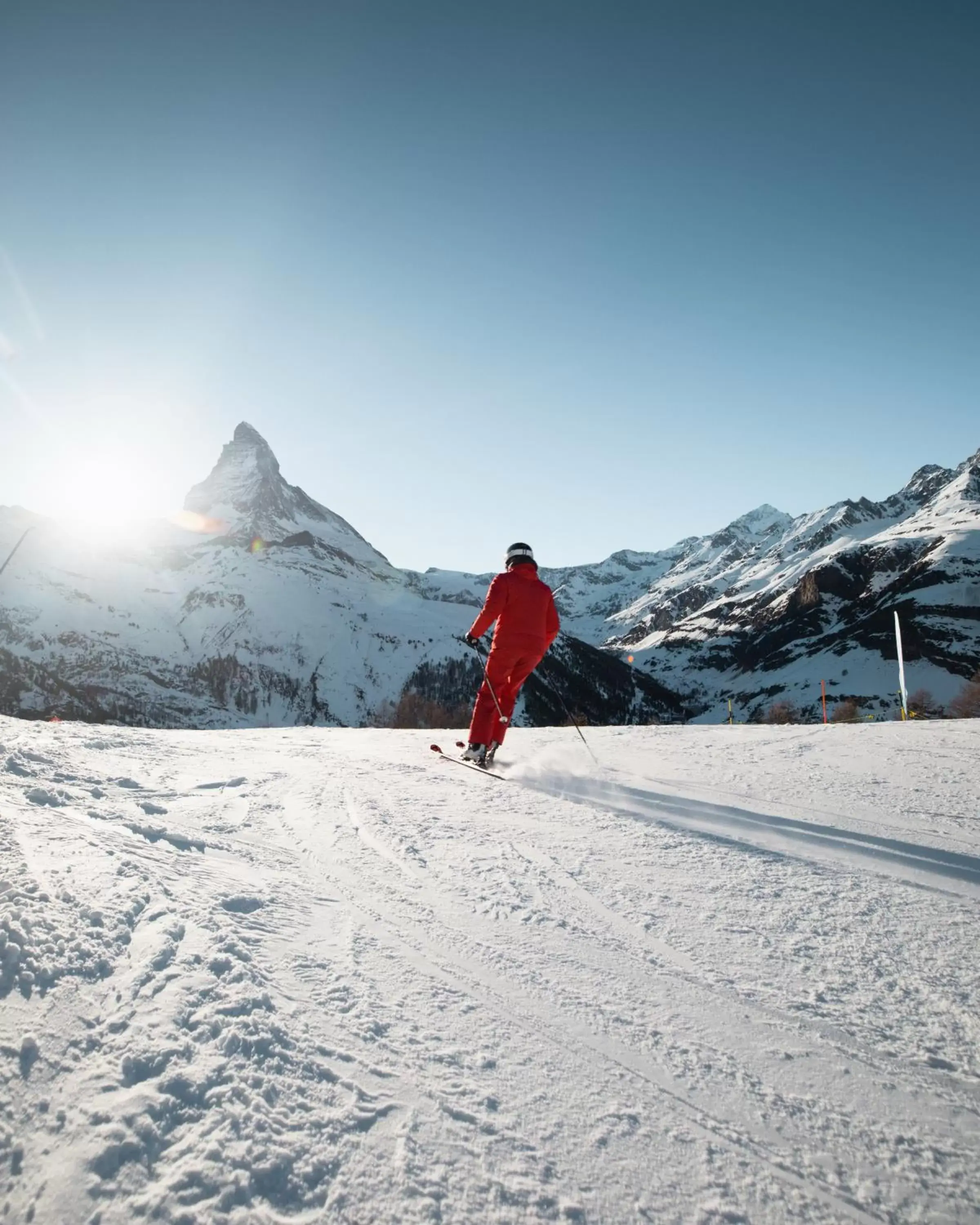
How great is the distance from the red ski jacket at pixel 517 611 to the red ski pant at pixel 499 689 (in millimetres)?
58

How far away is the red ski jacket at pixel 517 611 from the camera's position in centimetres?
700

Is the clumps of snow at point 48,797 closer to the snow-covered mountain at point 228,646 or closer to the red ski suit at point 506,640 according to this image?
the red ski suit at point 506,640

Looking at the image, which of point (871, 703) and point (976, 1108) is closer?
point (976, 1108)

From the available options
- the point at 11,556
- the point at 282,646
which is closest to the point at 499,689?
the point at 11,556

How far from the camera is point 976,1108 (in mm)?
1573

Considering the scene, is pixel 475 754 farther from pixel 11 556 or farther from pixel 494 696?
pixel 11 556

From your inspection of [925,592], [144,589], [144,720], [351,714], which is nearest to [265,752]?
[351,714]

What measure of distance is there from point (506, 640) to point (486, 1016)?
515cm

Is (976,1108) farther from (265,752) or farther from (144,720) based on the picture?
(144,720)

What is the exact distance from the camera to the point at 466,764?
266 inches

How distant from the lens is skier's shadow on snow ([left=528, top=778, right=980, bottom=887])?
10.6ft

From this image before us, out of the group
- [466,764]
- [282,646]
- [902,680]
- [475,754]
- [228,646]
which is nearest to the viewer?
[466,764]

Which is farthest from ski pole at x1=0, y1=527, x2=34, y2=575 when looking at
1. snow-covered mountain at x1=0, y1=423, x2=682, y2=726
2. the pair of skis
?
snow-covered mountain at x1=0, y1=423, x2=682, y2=726

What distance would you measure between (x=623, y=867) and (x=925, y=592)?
197339 millimetres
